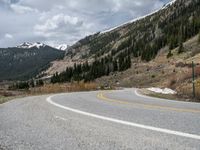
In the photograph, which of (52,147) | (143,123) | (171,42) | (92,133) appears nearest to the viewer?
(52,147)

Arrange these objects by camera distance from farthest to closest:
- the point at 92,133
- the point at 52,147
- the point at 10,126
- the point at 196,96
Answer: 1. the point at 196,96
2. the point at 10,126
3. the point at 92,133
4. the point at 52,147

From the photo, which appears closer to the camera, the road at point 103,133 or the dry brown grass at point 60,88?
the road at point 103,133

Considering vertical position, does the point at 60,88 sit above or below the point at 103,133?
above

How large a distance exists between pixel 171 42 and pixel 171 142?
139960mm

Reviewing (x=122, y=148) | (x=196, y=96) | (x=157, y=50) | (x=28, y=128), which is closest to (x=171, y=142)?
(x=122, y=148)

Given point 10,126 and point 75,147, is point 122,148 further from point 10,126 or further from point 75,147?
point 10,126

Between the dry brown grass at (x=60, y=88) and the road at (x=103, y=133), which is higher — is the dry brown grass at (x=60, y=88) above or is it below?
above

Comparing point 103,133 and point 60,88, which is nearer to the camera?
point 103,133

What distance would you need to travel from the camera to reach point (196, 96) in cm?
1995

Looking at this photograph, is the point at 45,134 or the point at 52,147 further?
the point at 45,134

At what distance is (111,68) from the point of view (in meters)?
153

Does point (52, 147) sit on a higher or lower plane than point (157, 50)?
lower

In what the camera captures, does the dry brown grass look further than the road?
Yes

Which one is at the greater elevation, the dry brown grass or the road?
the dry brown grass
